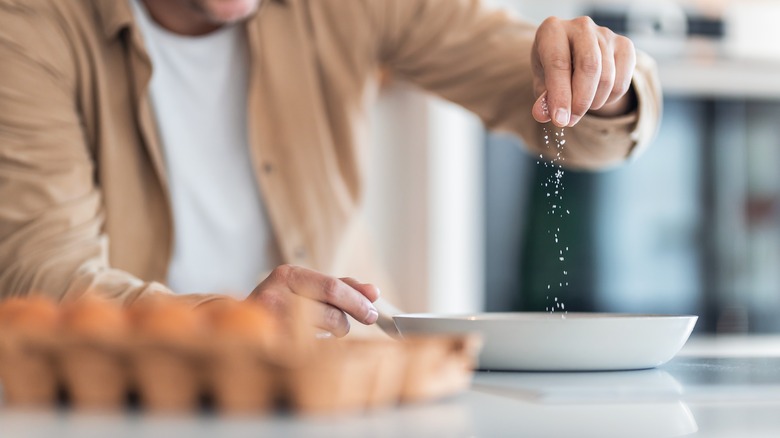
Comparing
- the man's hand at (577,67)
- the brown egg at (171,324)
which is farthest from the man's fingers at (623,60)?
the brown egg at (171,324)

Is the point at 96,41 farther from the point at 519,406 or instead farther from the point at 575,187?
the point at 575,187

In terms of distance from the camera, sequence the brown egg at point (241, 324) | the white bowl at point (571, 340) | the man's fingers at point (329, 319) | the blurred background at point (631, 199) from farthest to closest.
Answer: the blurred background at point (631, 199), the man's fingers at point (329, 319), the white bowl at point (571, 340), the brown egg at point (241, 324)

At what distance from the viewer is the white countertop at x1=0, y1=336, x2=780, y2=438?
0.45 metres

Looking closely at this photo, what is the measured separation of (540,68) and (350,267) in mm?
787

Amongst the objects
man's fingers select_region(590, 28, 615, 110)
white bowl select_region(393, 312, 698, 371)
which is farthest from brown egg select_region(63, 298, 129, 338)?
man's fingers select_region(590, 28, 615, 110)

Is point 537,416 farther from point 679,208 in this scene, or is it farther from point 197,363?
point 679,208

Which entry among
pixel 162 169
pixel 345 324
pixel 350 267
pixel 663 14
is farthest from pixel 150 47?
pixel 663 14

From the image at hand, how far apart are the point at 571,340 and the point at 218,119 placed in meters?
1.09

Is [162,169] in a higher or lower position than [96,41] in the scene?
lower

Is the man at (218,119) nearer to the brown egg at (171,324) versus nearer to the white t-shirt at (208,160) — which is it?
the white t-shirt at (208,160)

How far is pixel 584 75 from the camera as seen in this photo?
3.48ft

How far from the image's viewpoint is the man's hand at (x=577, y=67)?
1050mm

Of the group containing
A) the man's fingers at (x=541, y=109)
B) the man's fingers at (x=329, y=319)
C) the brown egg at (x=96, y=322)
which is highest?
the man's fingers at (x=541, y=109)

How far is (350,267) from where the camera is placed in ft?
6.27
